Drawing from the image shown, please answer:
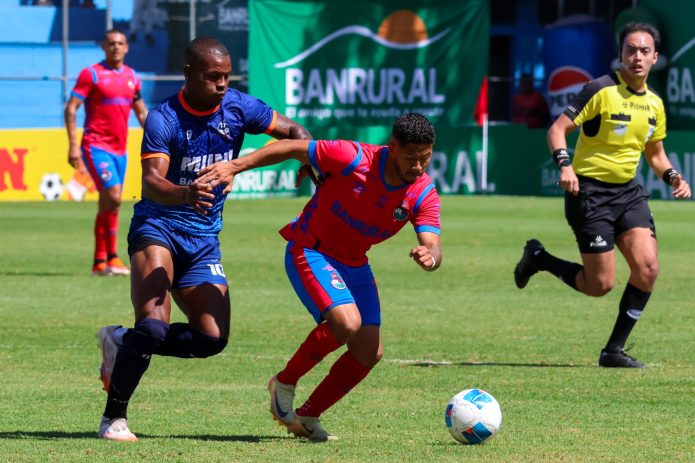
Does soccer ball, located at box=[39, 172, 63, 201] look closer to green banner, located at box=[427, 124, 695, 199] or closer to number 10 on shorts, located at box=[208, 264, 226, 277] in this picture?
green banner, located at box=[427, 124, 695, 199]

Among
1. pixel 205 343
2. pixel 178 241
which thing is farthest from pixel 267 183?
pixel 205 343

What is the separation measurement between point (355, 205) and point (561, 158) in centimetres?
281

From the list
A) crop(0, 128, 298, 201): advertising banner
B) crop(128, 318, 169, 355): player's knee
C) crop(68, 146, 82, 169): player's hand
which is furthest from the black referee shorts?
crop(0, 128, 298, 201): advertising banner

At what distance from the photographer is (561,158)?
32.8 feet

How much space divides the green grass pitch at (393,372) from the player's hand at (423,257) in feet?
2.99

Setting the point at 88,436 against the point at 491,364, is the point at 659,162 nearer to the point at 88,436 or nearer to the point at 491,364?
the point at 491,364

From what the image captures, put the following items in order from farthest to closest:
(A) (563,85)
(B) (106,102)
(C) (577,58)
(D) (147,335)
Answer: (C) (577,58), (A) (563,85), (B) (106,102), (D) (147,335)

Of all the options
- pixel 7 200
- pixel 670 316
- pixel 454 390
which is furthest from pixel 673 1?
pixel 454 390

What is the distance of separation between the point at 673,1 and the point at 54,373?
875 inches

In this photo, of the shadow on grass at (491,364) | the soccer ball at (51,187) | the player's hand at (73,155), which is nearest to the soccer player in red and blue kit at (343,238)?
the shadow on grass at (491,364)

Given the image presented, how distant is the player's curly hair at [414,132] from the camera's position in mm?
7250

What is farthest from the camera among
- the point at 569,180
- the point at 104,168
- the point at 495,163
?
the point at 495,163

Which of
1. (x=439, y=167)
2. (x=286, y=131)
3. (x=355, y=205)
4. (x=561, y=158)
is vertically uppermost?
(x=286, y=131)

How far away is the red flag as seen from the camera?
31719mm
